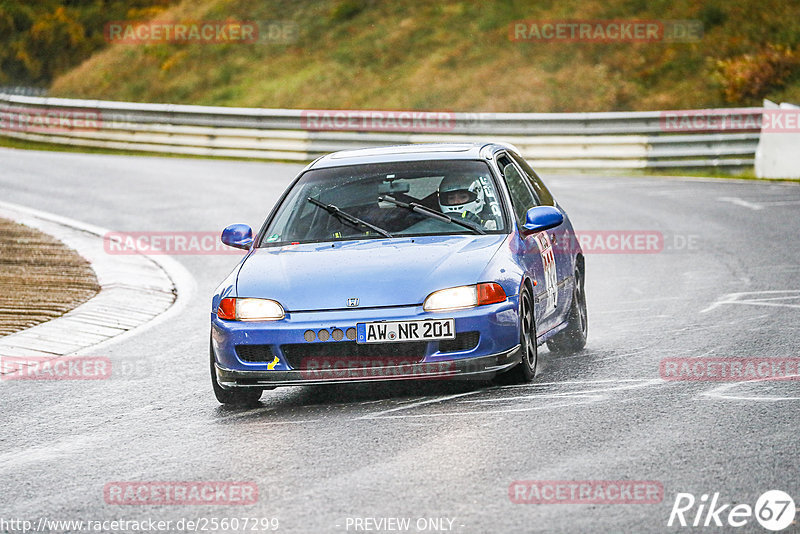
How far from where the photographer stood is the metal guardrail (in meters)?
25.5

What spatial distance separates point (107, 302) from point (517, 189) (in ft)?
14.9

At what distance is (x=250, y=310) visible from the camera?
7.72 meters

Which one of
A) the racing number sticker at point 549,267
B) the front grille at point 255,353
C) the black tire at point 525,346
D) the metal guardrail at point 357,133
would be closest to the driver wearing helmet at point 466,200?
the racing number sticker at point 549,267

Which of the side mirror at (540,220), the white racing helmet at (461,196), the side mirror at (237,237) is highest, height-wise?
the white racing helmet at (461,196)

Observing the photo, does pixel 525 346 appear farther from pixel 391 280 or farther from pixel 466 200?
pixel 466 200

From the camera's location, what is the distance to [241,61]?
4347 cm

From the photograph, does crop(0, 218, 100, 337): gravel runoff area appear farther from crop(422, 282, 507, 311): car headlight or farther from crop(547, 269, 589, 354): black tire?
crop(422, 282, 507, 311): car headlight

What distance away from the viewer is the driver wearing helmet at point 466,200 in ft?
28.3

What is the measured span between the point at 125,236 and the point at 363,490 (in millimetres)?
11340

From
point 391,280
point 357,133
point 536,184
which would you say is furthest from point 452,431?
point 357,133

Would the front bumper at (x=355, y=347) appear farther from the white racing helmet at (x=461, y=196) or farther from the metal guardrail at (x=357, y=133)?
the metal guardrail at (x=357, y=133)

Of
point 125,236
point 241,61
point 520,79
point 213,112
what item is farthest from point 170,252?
point 241,61

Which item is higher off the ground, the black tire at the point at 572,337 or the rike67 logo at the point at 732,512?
the rike67 logo at the point at 732,512

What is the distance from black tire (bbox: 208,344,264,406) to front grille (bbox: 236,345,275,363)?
0.25 meters
